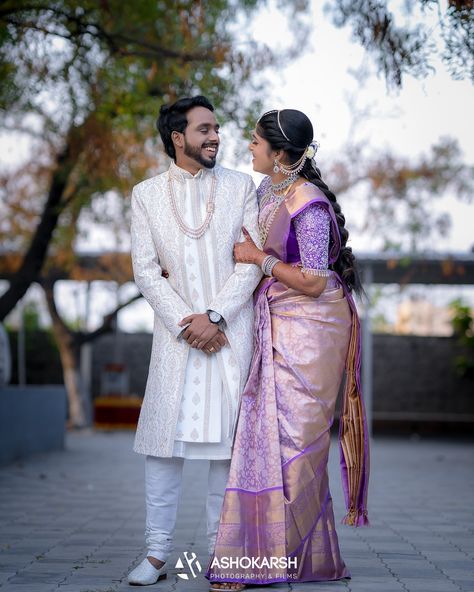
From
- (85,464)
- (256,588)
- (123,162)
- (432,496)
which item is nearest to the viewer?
(256,588)

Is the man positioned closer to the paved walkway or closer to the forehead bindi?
the forehead bindi

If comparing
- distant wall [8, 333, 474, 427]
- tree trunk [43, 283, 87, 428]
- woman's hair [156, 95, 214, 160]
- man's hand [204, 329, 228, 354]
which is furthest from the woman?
distant wall [8, 333, 474, 427]

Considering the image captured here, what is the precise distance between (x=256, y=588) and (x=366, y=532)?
195 cm

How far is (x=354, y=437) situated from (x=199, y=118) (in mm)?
1383

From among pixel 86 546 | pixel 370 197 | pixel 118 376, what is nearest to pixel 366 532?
pixel 86 546

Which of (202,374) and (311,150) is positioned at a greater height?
(311,150)

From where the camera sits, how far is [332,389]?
399 cm

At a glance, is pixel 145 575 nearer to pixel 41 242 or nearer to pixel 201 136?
pixel 201 136

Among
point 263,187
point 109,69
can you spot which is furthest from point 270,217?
point 109,69

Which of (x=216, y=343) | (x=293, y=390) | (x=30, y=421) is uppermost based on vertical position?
(x=216, y=343)

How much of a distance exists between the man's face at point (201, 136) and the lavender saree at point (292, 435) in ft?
1.16

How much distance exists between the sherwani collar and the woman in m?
0.20

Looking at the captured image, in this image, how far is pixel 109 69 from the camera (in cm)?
990

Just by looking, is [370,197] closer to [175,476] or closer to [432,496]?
[432,496]
